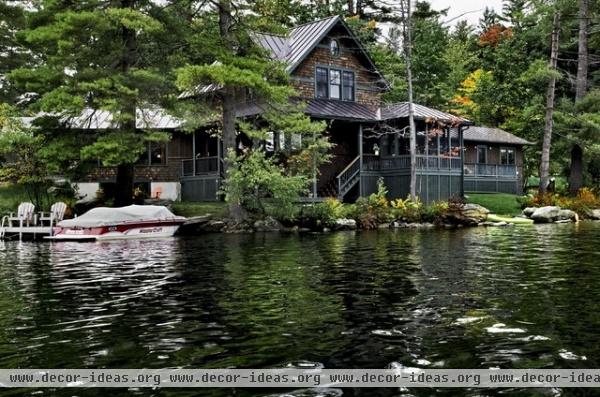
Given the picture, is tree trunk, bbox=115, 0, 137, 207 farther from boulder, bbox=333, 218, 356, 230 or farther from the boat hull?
boulder, bbox=333, 218, 356, 230

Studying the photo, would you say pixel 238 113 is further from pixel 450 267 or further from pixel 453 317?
pixel 453 317

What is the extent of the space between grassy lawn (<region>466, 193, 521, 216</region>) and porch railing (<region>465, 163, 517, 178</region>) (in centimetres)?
331

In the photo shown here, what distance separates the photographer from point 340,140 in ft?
125

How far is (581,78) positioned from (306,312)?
3891 cm

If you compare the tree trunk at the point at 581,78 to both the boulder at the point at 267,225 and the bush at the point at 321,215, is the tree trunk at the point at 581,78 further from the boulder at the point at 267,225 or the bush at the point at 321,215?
the boulder at the point at 267,225

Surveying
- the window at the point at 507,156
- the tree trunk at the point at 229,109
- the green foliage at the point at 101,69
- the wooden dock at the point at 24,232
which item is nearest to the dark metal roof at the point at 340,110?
the tree trunk at the point at 229,109

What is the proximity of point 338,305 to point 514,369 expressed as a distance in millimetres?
3789

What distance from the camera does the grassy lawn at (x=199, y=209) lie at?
A: 30516 millimetres

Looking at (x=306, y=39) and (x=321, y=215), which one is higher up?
(x=306, y=39)

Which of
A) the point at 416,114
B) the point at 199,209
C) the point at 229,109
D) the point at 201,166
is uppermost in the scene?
the point at 416,114

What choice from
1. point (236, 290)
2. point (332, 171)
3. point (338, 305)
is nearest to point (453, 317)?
point (338, 305)

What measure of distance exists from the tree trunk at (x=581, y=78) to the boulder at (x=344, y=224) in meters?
19.7

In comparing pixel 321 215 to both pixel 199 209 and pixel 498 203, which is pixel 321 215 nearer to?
pixel 199 209

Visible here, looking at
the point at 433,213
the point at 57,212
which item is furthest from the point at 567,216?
the point at 57,212
